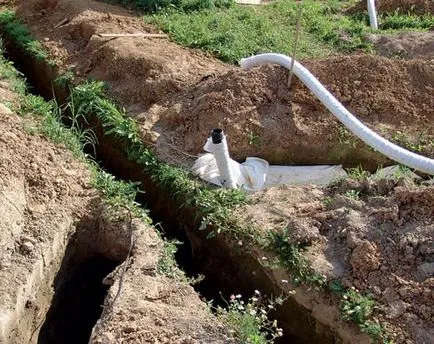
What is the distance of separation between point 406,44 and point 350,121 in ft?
9.35

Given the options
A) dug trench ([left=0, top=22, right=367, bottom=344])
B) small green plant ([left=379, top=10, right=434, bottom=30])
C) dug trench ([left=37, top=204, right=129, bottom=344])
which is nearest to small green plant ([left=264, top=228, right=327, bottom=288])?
dug trench ([left=0, top=22, right=367, bottom=344])

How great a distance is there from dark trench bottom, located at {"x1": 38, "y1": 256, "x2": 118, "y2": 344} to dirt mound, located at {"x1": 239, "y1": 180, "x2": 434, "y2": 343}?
143 centimetres

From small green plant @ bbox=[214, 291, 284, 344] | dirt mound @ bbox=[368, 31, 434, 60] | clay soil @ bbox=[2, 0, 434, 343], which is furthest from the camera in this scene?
dirt mound @ bbox=[368, 31, 434, 60]

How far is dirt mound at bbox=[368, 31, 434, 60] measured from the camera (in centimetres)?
809

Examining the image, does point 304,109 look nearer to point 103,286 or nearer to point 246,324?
point 103,286

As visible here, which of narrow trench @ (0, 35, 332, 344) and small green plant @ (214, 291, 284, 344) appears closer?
small green plant @ (214, 291, 284, 344)

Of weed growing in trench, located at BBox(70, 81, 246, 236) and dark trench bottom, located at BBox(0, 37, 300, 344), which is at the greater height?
weed growing in trench, located at BBox(70, 81, 246, 236)

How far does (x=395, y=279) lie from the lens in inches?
185

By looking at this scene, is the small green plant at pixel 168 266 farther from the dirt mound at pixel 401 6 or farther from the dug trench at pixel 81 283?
the dirt mound at pixel 401 6

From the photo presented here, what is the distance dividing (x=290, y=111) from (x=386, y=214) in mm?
1926

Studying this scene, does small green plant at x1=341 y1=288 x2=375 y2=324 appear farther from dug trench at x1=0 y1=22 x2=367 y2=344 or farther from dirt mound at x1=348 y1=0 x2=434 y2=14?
dirt mound at x1=348 y1=0 x2=434 y2=14

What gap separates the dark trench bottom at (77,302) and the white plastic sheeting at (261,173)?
127 centimetres

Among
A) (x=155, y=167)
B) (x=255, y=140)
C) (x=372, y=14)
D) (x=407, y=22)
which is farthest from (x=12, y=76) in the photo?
(x=407, y=22)

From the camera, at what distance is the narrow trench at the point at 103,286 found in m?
5.29
